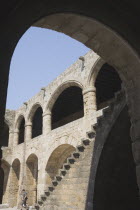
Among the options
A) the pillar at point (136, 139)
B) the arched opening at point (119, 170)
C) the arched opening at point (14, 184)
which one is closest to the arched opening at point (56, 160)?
the arched opening at point (14, 184)

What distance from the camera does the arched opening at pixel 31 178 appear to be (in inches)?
597

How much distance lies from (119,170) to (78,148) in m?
1.26

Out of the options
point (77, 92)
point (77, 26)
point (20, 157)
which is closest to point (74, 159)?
point (77, 26)

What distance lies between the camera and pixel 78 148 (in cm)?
598

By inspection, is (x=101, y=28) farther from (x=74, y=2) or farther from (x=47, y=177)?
(x=47, y=177)

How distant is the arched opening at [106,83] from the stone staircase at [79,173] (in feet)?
20.6

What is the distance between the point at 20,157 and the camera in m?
16.3

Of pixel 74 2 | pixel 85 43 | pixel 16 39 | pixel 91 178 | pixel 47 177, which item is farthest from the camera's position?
pixel 47 177

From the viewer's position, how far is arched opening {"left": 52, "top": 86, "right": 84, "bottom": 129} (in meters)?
15.2

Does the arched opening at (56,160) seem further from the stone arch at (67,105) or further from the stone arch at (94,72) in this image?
the stone arch at (94,72)

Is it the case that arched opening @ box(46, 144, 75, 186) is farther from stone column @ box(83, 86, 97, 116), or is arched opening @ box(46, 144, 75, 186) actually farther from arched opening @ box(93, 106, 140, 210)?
arched opening @ box(93, 106, 140, 210)

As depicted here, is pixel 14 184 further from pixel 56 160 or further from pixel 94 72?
pixel 94 72

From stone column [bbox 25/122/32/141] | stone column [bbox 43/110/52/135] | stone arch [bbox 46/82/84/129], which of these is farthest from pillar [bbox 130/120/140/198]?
stone column [bbox 25/122/32/141]

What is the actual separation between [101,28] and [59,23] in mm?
493
